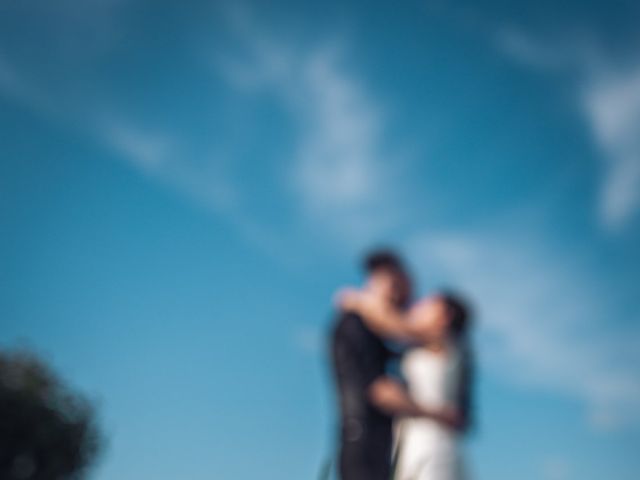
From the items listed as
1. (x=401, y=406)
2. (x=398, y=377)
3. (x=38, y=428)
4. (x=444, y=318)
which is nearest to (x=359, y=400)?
(x=401, y=406)

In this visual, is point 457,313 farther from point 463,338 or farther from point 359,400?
point 359,400

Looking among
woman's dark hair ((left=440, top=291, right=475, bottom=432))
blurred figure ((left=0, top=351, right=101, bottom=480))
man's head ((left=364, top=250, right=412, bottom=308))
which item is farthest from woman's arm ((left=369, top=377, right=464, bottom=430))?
blurred figure ((left=0, top=351, right=101, bottom=480))

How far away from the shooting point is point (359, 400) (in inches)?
151

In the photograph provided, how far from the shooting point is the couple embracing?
3.77 meters

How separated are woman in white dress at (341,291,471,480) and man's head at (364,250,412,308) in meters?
0.12

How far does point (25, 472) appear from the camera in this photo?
24.3 meters

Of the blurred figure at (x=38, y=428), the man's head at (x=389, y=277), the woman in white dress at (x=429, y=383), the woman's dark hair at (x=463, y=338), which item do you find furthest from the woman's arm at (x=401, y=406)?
the blurred figure at (x=38, y=428)

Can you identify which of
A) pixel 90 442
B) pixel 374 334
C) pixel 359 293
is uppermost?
pixel 90 442

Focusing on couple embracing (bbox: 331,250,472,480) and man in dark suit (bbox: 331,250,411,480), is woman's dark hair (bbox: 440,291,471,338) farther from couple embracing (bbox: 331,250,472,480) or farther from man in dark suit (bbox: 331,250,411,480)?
man in dark suit (bbox: 331,250,411,480)

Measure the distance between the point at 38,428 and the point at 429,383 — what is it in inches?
994

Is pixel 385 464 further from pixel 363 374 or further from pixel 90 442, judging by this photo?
pixel 90 442

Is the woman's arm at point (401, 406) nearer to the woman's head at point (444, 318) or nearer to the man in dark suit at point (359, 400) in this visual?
the man in dark suit at point (359, 400)

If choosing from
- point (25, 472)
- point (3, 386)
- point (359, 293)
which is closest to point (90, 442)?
point (25, 472)

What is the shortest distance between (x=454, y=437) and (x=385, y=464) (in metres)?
0.60
